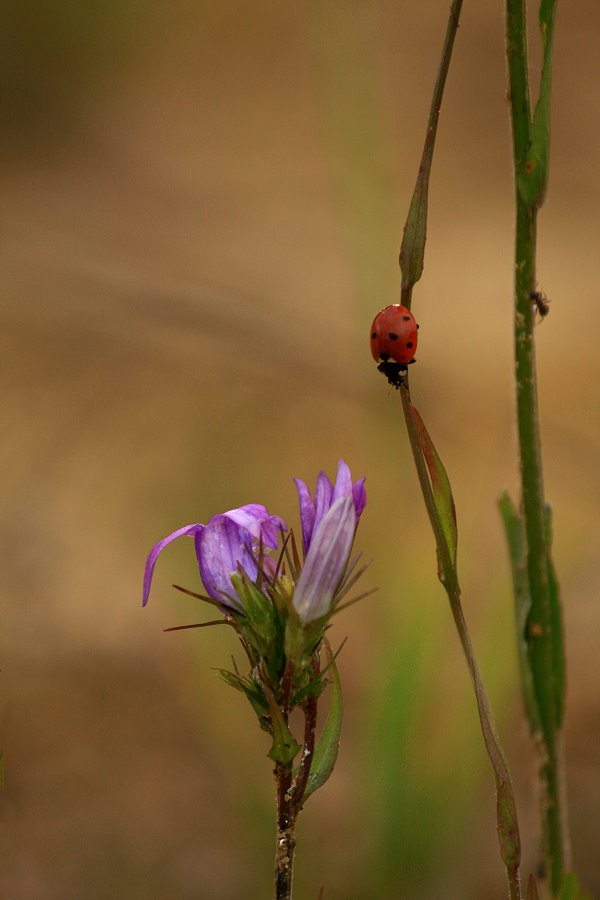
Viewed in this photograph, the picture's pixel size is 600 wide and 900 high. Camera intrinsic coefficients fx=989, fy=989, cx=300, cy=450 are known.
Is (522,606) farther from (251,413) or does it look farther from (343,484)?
(251,413)

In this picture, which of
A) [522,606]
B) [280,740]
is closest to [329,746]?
[280,740]

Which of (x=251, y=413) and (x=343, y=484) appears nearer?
(x=343, y=484)

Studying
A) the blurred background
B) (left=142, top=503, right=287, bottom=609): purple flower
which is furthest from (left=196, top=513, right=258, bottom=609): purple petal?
the blurred background

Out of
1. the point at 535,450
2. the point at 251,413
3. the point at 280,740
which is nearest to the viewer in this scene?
the point at 280,740

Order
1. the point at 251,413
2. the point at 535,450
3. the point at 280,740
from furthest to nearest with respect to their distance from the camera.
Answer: the point at 251,413 → the point at 535,450 → the point at 280,740

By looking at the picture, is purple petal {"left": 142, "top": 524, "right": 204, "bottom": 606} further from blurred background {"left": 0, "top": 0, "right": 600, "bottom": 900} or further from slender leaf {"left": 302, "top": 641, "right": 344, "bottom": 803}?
blurred background {"left": 0, "top": 0, "right": 600, "bottom": 900}

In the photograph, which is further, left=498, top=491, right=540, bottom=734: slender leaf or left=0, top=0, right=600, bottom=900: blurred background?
left=0, top=0, right=600, bottom=900: blurred background

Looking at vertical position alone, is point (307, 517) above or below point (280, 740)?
above
